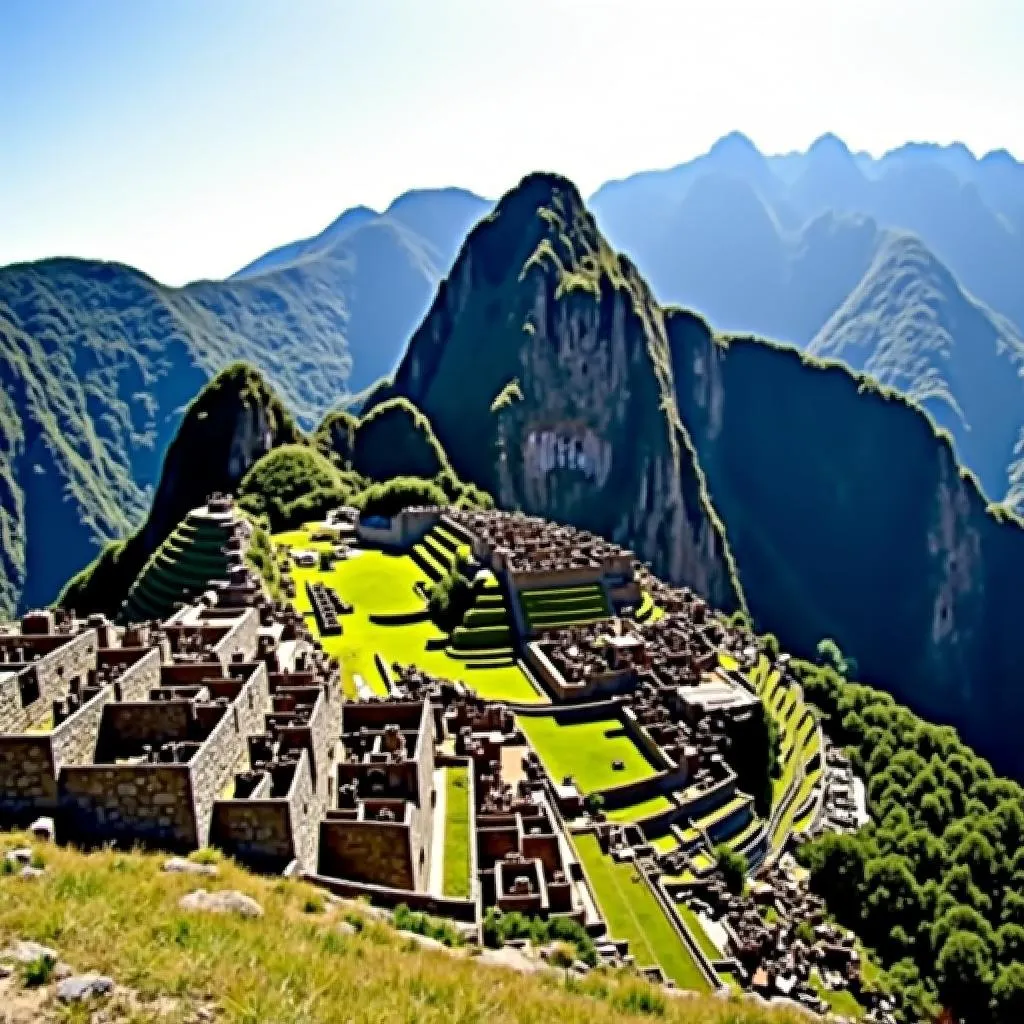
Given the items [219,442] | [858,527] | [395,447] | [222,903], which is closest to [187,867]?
[222,903]

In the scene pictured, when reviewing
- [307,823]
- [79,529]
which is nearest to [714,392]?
[79,529]

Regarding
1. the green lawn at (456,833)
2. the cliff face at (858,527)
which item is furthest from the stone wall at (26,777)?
the cliff face at (858,527)

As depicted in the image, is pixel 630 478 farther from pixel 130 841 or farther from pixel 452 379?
pixel 130 841

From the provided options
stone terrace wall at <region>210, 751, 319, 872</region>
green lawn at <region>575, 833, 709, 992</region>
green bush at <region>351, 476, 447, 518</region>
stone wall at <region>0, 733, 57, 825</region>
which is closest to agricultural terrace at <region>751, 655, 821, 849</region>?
green lawn at <region>575, 833, 709, 992</region>

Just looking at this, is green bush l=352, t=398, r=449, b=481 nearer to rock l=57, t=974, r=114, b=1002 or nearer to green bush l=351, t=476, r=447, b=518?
green bush l=351, t=476, r=447, b=518

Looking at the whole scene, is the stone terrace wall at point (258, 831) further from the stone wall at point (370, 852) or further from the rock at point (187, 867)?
the rock at point (187, 867)

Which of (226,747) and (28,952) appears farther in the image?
(226,747)

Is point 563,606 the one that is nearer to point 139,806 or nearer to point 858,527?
point 139,806

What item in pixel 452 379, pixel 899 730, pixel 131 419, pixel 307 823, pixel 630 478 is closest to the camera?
pixel 307 823
